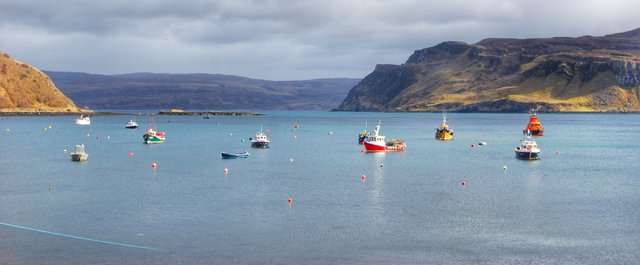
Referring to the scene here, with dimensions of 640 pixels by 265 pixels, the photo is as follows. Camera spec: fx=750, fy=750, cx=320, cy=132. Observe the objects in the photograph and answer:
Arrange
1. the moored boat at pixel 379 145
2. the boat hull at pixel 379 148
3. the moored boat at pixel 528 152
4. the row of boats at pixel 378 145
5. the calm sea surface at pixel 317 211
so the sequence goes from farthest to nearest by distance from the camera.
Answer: the moored boat at pixel 379 145 < the boat hull at pixel 379 148 < the moored boat at pixel 528 152 < the row of boats at pixel 378 145 < the calm sea surface at pixel 317 211

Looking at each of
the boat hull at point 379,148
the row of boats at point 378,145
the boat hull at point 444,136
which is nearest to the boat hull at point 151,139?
the row of boats at point 378,145

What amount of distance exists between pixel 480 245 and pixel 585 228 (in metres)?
11.8

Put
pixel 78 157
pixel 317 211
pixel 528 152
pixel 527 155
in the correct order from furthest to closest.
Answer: pixel 527 155 → pixel 528 152 → pixel 78 157 → pixel 317 211

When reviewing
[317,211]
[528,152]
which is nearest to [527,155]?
[528,152]

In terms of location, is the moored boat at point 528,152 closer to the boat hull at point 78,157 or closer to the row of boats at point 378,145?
the row of boats at point 378,145

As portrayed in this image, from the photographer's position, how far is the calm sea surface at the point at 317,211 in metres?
Answer: 48.6

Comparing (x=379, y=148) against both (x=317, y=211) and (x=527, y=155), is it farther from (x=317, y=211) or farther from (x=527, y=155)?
(x=317, y=211)

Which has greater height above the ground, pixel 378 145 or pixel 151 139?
pixel 378 145

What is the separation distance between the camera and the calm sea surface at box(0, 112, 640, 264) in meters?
48.6

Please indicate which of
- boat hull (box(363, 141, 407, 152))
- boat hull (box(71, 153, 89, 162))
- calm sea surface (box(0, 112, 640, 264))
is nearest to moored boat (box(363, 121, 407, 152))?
boat hull (box(363, 141, 407, 152))

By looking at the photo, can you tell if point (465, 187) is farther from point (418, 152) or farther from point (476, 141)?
point (476, 141)

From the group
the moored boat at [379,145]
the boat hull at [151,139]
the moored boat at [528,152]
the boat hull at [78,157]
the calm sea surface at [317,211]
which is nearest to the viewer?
the calm sea surface at [317,211]

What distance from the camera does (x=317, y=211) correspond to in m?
64.7

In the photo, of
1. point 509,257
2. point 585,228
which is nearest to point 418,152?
point 585,228
